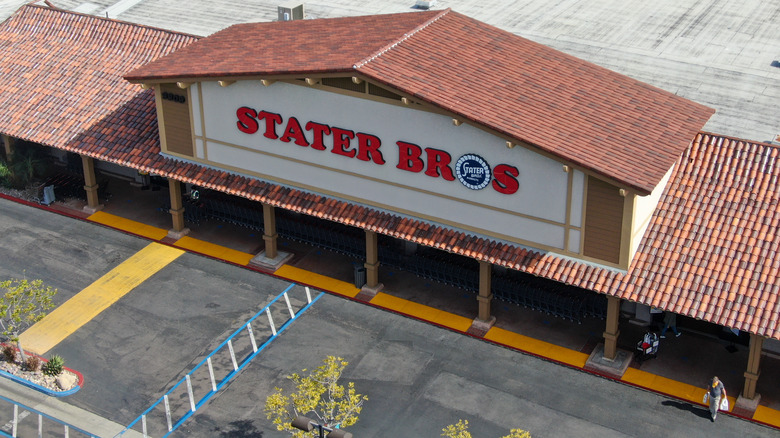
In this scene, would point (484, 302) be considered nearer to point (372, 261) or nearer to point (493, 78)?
point (372, 261)

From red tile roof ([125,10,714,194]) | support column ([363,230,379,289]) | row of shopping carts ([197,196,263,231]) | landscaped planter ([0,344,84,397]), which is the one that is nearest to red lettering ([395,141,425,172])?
red tile roof ([125,10,714,194])

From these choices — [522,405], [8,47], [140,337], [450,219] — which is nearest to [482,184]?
[450,219]

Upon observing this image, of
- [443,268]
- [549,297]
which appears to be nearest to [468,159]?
[443,268]

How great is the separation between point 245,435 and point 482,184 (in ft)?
37.1

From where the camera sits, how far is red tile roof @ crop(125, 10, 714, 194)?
110ft

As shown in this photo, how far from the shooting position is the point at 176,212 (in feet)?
143

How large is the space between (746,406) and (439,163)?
41.7 ft

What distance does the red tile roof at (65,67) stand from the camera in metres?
44.7

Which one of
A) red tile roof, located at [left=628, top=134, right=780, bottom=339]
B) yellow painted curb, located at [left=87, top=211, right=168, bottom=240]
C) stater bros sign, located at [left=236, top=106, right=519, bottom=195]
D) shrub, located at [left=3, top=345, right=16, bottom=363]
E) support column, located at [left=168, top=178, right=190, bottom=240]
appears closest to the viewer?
red tile roof, located at [left=628, top=134, right=780, bottom=339]

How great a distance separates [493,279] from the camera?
38469 millimetres

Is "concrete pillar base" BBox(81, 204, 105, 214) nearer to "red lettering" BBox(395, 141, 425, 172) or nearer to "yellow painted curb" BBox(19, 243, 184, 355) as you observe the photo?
"yellow painted curb" BBox(19, 243, 184, 355)

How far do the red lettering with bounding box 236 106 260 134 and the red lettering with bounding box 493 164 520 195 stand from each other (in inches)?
389

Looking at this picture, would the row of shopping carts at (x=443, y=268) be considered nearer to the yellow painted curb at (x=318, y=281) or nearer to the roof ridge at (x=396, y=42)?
the yellow painted curb at (x=318, y=281)

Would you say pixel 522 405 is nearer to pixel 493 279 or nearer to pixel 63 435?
pixel 493 279
